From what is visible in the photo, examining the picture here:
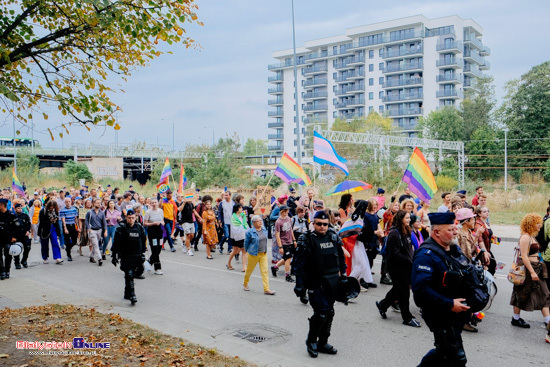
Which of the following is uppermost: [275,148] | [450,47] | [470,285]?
[450,47]

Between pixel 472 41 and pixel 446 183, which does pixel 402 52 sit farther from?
pixel 446 183

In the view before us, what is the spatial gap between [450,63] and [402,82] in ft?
27.9

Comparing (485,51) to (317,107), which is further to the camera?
(317,107)

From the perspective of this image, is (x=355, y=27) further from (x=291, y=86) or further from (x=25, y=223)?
(x=25, y=223)

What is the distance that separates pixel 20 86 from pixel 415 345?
23.7 ft

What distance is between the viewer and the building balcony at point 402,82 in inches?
3253

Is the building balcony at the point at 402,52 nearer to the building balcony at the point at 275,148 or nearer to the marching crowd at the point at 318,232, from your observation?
the building balcony at the point at 275,148

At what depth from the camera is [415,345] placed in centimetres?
645

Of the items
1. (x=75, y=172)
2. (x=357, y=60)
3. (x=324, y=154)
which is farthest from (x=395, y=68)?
(x=324, y=154)

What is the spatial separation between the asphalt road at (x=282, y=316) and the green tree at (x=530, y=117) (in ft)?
154

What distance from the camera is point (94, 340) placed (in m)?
6.16

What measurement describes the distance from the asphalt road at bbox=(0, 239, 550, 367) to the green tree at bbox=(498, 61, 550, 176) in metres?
47.1

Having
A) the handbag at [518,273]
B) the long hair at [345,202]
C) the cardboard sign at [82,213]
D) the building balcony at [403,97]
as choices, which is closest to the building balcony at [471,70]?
the building balcony at [403,97]

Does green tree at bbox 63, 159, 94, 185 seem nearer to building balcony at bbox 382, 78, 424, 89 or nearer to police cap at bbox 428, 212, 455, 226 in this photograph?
police cap at bbox 428, 212, 455, 226
